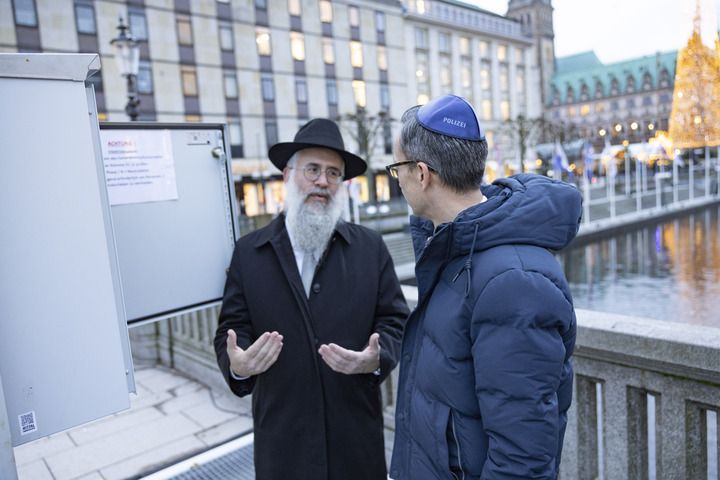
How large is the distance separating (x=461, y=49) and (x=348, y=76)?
54.8 ft

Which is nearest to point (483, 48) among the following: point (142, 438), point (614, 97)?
point (614, 97)

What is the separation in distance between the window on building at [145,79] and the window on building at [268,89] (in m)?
8.41

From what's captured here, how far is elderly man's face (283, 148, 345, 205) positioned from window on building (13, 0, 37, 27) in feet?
111

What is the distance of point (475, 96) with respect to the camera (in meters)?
55.8

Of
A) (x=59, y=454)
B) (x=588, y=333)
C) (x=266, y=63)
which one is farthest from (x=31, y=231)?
(x=266, y=63)

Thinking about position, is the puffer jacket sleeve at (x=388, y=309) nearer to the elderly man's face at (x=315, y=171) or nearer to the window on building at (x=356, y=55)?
the elderly man's face at (x=315, y=171)

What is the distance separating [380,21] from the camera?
152 feet

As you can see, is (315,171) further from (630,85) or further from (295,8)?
(630,85)

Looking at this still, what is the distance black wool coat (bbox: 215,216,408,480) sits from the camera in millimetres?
2633

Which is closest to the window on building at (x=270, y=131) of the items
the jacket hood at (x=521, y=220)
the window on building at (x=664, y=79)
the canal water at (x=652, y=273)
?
the canal water at (x=652, y=273)

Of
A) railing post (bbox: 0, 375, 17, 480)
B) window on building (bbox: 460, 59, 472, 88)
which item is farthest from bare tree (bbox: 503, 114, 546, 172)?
railing post (bbox: 0, 375, 17, 480)

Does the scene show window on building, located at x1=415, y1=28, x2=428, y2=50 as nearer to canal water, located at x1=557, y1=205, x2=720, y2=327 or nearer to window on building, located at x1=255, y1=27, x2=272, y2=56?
window on building, located at x1=255, y1=27, x2=272, y2=56

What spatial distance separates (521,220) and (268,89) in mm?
40260

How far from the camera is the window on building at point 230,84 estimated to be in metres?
37.4
